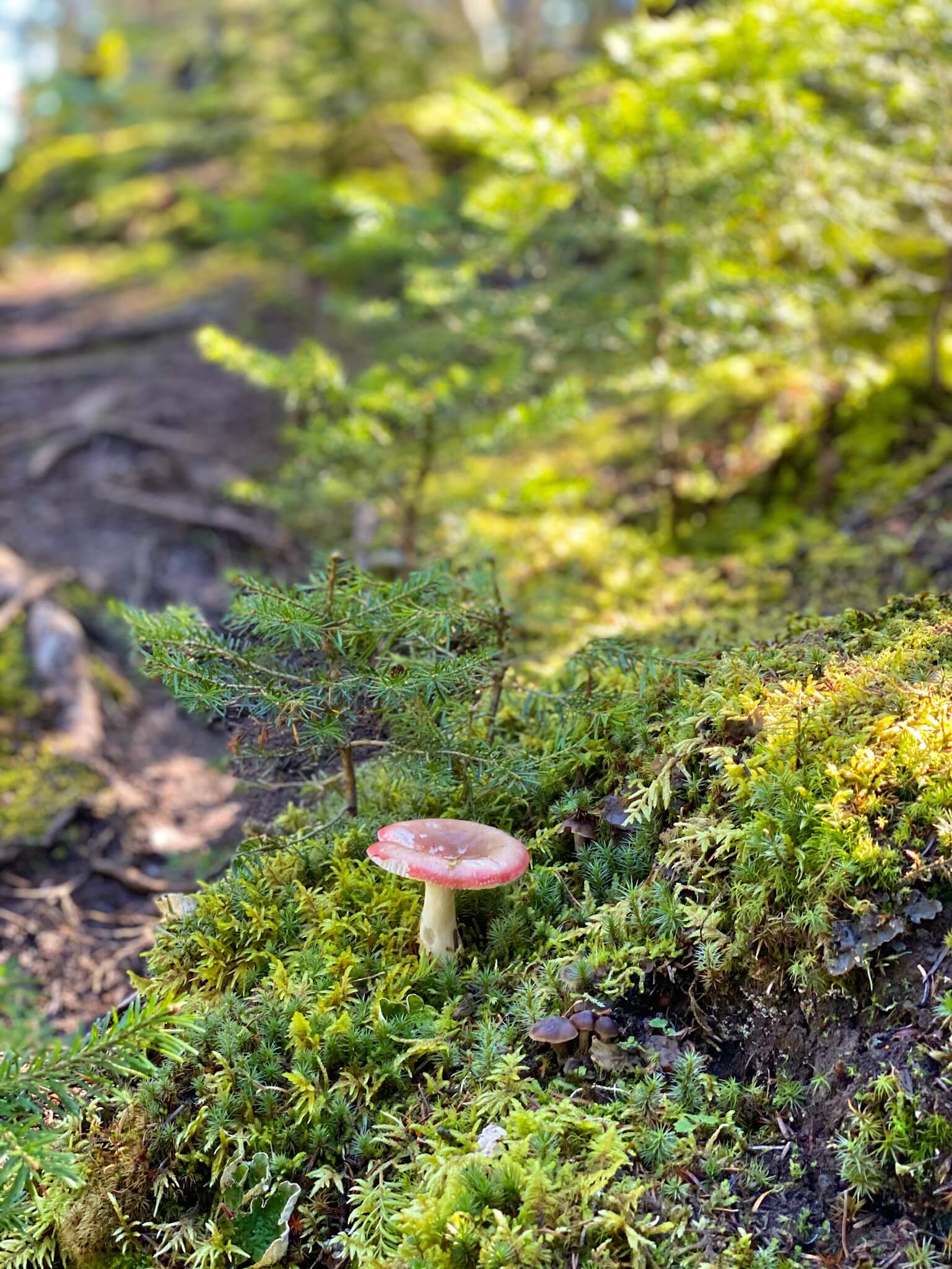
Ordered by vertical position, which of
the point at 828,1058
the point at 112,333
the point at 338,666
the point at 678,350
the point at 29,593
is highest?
the point at 338,666

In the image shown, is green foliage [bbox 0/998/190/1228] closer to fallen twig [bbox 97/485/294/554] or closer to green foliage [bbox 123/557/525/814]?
green foliage [bbox 123/557/525/814]

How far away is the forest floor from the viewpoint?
4.99m

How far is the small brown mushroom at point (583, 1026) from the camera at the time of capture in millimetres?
2451

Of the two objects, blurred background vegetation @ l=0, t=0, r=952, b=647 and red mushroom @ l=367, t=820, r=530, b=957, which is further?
blurred background vegetation @ l=0, t=0, r=952, b=647

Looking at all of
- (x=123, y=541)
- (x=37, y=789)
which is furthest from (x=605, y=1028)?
(x=123, y=541)

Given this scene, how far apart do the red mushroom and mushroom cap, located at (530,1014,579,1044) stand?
0.37 metres

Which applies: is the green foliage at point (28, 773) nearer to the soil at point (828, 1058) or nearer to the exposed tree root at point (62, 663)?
the exposed tree root at point (62, 663)

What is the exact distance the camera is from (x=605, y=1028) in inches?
Answer: 96.6

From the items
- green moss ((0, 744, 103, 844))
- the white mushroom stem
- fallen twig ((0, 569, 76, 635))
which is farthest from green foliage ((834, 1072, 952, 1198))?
fallen twig ((0, 569, 76, 635))

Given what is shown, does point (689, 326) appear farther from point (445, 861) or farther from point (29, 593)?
point (445, 861)

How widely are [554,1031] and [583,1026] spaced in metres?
0.09

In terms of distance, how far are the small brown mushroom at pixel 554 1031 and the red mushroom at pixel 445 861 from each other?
1.21 ft

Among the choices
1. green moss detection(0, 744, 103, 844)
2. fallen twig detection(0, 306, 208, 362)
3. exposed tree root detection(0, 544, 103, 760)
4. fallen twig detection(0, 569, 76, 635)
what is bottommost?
green moss detection(0, 744, 103, 844)

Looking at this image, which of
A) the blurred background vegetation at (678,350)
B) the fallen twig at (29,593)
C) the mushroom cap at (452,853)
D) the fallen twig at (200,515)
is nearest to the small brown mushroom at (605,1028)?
the mushroom cap at (452,853)
